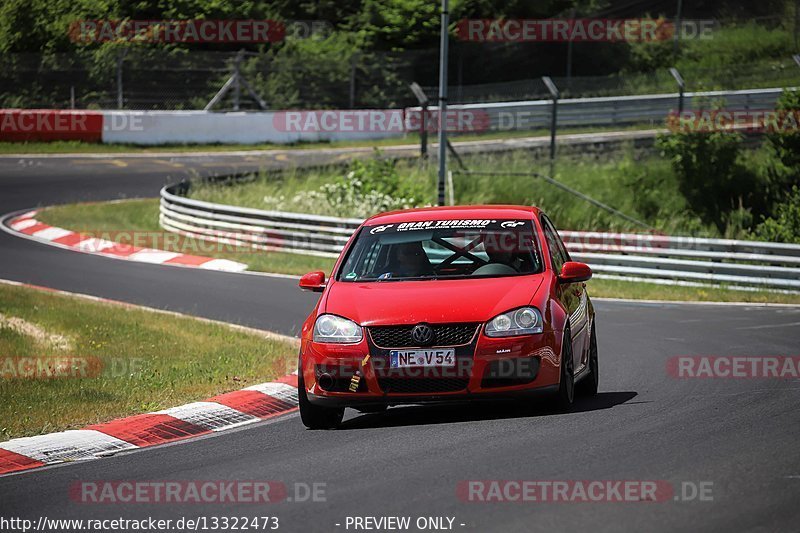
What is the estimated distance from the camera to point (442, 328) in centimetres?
859

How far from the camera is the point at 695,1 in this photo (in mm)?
57000

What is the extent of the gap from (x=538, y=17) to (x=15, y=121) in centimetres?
2247

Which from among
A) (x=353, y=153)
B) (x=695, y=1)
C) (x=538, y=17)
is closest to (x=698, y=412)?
(x=353, y=153)

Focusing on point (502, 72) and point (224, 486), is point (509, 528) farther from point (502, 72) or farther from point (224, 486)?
point (502, 72)

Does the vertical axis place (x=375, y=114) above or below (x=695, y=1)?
below

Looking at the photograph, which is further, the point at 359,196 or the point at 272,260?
the point at 359,196

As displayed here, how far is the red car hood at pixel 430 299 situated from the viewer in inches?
341

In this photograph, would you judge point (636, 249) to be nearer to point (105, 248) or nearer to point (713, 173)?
point (105, 248)

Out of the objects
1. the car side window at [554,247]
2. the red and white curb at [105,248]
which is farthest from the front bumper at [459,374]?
the red and white curb at [105,248]

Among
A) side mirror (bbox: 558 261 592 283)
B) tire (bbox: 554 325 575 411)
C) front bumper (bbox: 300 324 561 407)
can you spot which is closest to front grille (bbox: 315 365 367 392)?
front bumper (bbox: 300 324 561 407)

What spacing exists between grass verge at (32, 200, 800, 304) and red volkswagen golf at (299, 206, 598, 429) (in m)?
10.5

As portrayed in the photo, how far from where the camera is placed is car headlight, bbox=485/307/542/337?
861cm

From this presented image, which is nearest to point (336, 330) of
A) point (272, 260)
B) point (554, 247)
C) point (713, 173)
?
point (554, 247)

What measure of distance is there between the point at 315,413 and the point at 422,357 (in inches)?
38.8
